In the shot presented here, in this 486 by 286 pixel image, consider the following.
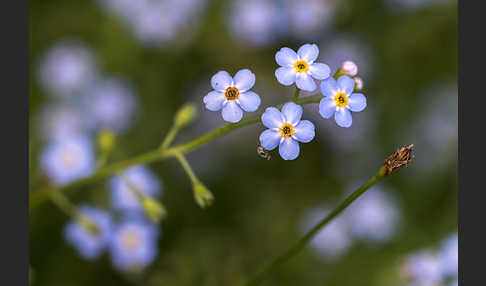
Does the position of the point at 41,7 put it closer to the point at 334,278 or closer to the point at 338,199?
the point at 338,199

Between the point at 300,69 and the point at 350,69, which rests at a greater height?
the point at 350,69

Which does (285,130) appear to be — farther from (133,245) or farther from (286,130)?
(133,245)

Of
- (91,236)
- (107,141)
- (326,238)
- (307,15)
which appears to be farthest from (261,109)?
(107,141)

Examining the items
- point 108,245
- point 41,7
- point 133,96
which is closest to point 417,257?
point 108,245

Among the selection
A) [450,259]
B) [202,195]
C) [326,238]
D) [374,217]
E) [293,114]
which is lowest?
[202,195]

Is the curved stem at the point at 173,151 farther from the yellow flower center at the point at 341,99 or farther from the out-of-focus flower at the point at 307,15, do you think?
the out-of-focus flower at the point at 307,15

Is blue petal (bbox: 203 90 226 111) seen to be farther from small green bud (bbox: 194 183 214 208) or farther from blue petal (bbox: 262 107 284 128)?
small green bud (bbox: 194 183 214 208)

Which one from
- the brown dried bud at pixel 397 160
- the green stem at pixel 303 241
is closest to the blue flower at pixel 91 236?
the green stem at pixel 303 241
